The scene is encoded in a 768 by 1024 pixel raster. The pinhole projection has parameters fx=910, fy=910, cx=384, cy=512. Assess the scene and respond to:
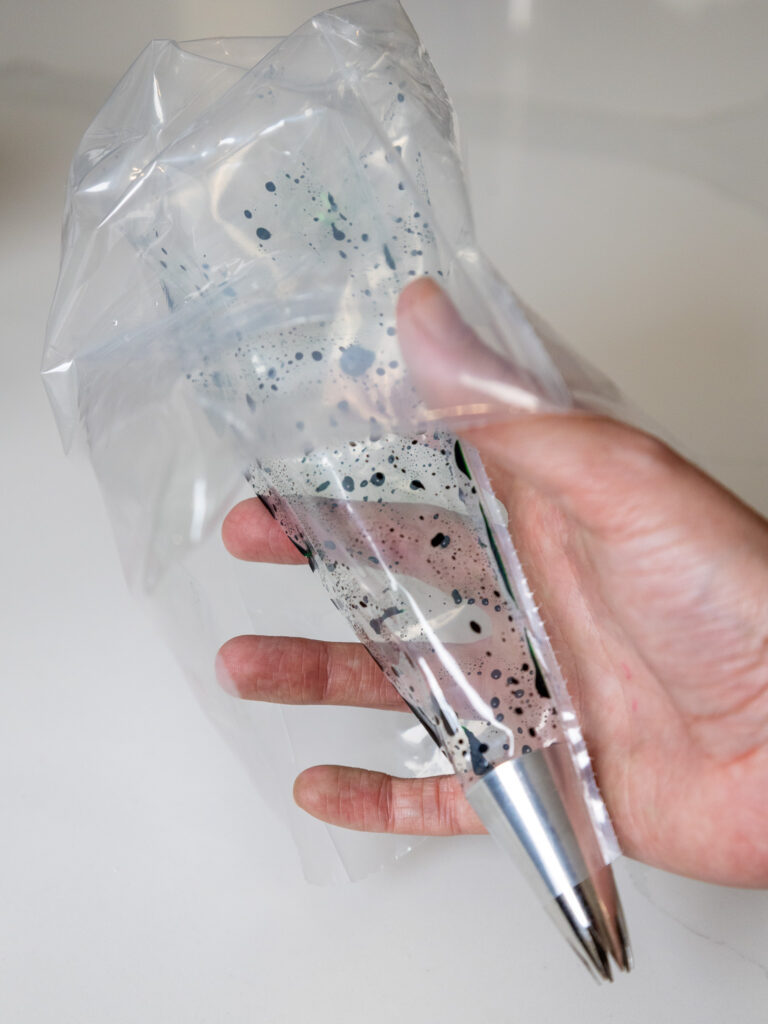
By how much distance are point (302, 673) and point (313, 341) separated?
0.86ft

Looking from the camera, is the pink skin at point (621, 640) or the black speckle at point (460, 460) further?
the black speckle at point (460, 460)

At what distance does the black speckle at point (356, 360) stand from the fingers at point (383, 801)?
30 cm

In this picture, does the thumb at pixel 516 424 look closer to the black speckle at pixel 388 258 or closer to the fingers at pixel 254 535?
the black speckle at pixel 388 258

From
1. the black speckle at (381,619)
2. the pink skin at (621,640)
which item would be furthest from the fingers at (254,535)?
the black speckle at (381,619)

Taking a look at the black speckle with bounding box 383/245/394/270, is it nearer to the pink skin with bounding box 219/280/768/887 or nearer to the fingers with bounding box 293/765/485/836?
the pink skin with bounding box 219/280/768/887

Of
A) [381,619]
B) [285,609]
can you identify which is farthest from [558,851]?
[285,609]

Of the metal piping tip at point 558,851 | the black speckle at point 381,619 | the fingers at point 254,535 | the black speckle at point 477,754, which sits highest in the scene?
the fingers at point 254,535

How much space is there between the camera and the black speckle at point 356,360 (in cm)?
54

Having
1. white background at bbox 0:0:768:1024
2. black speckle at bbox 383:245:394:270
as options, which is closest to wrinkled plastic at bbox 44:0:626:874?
black speckle at bbox 383:245:394:270

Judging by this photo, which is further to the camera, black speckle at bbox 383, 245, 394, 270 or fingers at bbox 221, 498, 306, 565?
fingers at bbox 221, 498, 306, 565

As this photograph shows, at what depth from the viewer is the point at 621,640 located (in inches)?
23.2

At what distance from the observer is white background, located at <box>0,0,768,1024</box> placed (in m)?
0.60

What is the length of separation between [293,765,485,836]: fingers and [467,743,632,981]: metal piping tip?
0.26 feet

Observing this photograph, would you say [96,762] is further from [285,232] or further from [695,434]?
[695,434]
